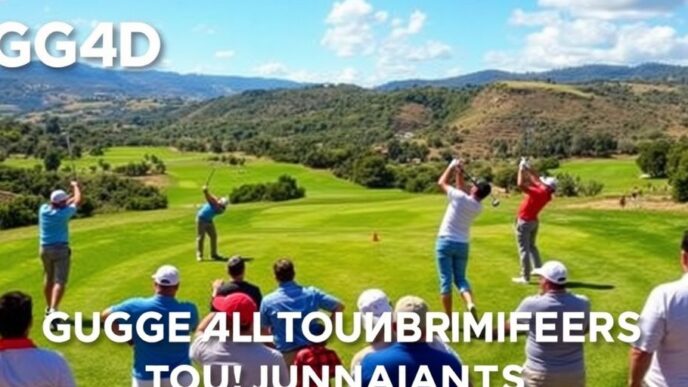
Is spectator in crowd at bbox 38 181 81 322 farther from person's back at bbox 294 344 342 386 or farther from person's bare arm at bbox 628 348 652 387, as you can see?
person's bare arm at bbox 628 348 652 387

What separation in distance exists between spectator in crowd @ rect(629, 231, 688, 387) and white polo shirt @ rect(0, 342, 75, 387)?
4.52 meters

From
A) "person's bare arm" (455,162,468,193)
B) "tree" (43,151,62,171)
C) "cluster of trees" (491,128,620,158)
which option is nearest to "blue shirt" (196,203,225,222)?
"person's bare arm" (455,162,468,193)

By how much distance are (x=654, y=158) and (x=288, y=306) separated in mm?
82492

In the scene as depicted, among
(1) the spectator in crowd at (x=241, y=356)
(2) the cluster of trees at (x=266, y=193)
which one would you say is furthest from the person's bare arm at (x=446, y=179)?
(2) the cluster of trees at (x=266, y=193)

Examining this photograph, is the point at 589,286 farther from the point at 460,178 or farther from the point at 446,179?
the point at 446,179

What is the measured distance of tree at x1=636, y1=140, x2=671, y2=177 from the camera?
275ft

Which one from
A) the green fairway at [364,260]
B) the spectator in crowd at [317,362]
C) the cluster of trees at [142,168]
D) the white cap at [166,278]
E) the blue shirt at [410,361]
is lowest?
the cluster of trees at [142,168]

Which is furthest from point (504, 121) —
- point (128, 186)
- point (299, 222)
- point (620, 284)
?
point (620, 284)

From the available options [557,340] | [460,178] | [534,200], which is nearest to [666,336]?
[557,340]

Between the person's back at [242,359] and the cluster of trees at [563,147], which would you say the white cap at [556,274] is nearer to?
the person's back at [242,359]

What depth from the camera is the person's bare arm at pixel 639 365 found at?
7.15 m

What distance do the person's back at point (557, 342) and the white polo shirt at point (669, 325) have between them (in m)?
1.24

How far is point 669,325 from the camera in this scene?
7102 millimetres

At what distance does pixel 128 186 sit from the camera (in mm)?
84875
